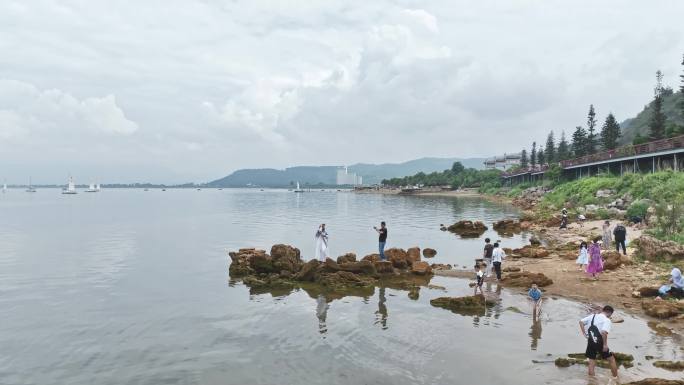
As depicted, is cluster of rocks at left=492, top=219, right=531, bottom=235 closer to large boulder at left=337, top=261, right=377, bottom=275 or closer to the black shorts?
large boulder at left=337, top=261, right=377, bottom=275

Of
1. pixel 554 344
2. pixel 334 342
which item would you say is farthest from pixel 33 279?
pixel 554 344

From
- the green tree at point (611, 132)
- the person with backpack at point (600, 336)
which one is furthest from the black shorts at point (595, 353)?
the green tree at point (611, 132)

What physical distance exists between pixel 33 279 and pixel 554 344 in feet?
94.4

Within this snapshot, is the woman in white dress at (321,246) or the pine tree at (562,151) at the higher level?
the pine tree at (562,151)

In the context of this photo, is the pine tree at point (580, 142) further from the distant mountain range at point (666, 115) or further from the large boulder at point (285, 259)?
the large boulder at point (285, 259)

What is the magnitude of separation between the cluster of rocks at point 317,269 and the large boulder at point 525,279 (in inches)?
177

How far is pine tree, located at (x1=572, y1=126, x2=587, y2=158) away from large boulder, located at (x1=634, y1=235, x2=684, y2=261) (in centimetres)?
9377

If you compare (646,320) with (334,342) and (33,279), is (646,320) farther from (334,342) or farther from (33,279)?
(33,279)

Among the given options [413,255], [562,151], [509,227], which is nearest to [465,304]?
[413,255]

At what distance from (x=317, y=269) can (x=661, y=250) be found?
60.4ft

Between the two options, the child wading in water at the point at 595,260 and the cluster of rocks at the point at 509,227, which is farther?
the cluster of rocks at the point at 509,227

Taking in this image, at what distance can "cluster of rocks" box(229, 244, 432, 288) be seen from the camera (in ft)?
81.6

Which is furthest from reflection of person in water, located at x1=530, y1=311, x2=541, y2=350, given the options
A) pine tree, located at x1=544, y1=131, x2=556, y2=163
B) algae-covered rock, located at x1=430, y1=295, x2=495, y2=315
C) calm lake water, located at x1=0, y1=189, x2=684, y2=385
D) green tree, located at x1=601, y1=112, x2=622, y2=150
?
pine tree, located at x1=544, y1=131, x2=556, y2=163

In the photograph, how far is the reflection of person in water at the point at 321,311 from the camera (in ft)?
57.8
